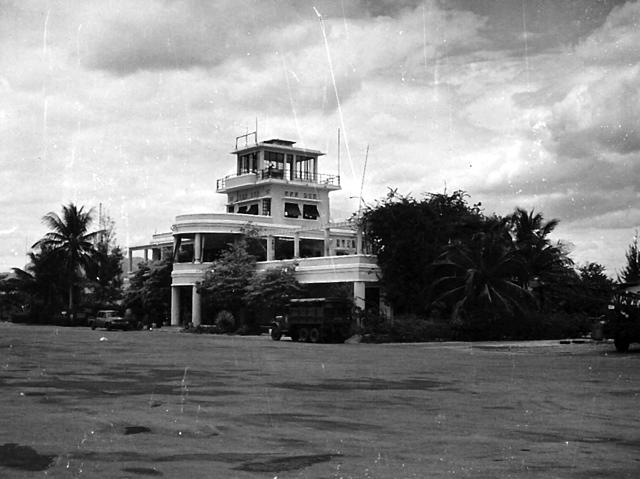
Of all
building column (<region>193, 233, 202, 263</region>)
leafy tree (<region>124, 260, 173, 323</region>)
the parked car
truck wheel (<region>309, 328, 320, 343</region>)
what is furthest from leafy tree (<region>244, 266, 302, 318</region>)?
leafy tree (<region>124, 260, 173, 323</region>)

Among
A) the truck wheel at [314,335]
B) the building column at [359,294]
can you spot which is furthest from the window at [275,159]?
the truck wheel at [314,335]

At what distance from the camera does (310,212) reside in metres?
70.6

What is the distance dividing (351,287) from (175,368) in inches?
1214

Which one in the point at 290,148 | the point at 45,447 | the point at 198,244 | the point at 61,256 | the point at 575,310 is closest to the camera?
the point at 45,447

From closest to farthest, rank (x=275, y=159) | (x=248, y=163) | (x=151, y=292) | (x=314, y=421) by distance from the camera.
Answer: (x=314, y=421) < (x=151, y=292) < (x=275, y=159) < (x=248, y=163)

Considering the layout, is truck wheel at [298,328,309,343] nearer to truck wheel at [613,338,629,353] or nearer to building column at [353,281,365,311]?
building column at [353,281,365,311]

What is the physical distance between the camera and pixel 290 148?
227 ft

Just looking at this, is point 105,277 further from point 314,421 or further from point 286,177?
point 314,421

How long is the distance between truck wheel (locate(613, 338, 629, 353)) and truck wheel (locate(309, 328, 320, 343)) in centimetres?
1433

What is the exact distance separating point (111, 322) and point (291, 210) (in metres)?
17.1

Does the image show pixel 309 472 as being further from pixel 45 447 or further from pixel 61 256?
pixel 61 256

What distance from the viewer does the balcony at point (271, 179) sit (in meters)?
68.0

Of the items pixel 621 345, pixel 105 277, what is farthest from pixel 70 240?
pixel 621 345

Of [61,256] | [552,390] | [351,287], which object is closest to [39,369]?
[552,390]
